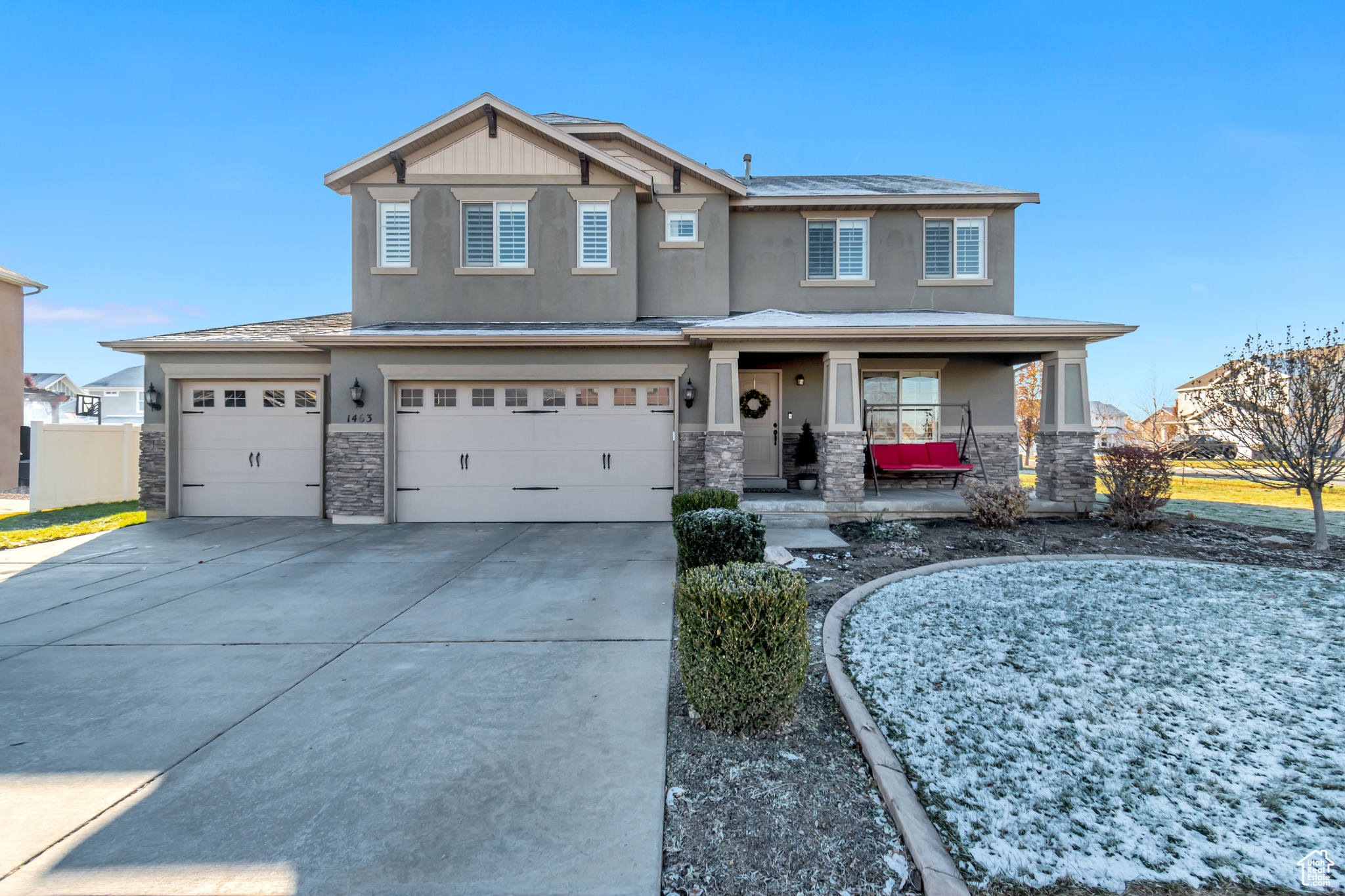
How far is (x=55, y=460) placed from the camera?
11258 millimetres

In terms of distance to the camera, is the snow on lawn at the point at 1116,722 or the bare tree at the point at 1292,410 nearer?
the snow on lawn at the point at 1116,722

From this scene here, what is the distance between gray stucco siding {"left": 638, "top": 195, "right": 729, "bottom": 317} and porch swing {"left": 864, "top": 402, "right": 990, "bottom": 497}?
3.81 m

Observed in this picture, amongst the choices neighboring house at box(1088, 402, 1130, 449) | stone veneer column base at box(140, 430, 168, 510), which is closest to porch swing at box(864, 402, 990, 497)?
neighboring house at box(1088, 402, 1130, 449)

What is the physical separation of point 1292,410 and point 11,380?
27780 millimetres

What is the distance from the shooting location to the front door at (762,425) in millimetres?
11117

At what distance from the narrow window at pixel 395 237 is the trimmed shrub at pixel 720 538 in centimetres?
829

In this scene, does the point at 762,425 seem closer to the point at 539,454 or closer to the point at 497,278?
the point at 539,454

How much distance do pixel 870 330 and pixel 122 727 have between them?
8.76m

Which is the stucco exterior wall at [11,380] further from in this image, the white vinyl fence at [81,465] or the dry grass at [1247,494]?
the dry grass at [1247,494]

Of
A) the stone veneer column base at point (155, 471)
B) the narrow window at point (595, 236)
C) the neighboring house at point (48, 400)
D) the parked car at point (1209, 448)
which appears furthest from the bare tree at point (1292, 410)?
the neighboring house at point (48, 400)

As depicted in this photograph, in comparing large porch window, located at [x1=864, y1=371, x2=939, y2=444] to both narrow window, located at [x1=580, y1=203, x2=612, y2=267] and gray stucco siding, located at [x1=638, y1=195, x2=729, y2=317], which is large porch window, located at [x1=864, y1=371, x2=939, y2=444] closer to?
gray stucco siding, located at [x1=638, y1=195, x2=729, y2=317]

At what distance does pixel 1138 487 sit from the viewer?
7.91 metres

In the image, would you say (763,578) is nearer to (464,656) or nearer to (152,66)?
(464,656)

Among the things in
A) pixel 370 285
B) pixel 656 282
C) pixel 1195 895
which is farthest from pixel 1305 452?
pixel 370 285
